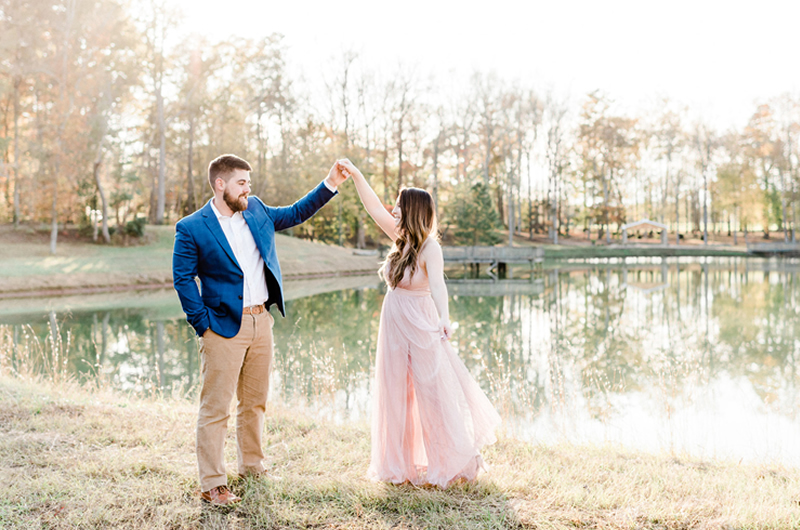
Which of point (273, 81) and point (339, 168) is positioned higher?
point (273, 81)

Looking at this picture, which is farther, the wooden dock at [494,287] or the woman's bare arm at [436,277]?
the wooden dock at [494,287]

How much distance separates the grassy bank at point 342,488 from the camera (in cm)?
322

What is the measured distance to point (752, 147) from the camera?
53719 millimetres

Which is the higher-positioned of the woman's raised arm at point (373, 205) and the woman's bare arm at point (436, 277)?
the woman's raised arm at point (373, 205)

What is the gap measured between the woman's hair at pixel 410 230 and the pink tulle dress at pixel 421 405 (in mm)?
69

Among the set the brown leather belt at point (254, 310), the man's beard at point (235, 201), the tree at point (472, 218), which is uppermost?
the tree at point (472, 218)

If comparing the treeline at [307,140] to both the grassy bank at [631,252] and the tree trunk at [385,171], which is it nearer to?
the tree trunk at [385,171]

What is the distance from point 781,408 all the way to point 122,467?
295 inches

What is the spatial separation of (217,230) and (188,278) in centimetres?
33

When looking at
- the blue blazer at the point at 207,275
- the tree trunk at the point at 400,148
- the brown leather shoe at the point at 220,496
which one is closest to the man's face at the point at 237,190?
the blue blazer at the point at 207,275

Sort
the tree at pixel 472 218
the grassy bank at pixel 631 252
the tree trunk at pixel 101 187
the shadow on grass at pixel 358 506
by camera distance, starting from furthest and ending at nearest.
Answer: the grassy bank at pixel 631 252, the tree at pixel 472 218, the tree trunk at pixel 101 187, the shadow on grass at pixel 358 506

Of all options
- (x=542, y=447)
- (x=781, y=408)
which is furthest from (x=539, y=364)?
(x=542, y=447)

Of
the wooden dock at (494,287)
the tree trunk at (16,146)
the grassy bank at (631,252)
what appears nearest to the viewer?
the wooden dock at (494,287)

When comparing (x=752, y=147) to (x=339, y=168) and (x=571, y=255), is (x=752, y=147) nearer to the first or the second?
(x=571, y=255)
